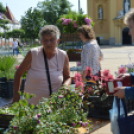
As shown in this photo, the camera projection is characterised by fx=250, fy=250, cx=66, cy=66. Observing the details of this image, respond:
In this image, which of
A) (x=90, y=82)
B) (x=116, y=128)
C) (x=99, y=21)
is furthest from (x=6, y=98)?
(x=99, y=21)

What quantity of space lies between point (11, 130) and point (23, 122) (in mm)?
81

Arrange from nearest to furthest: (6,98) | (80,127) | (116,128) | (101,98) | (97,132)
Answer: (80,127), (116,128), (97,132), (101,98), (6,98)

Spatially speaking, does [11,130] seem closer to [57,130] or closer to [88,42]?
[57,130]

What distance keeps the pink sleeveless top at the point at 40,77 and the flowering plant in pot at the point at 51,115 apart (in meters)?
0.77

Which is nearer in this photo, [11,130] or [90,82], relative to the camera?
[11,130]

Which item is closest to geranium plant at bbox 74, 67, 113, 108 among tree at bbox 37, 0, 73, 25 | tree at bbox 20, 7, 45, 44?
tree at bbox 20, 7, 45, 44

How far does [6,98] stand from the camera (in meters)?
5.06

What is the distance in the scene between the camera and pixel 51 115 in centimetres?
147

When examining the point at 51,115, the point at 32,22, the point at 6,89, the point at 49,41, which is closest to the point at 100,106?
the point at 49,41

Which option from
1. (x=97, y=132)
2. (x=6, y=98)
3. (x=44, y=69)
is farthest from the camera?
(x=6, y=98)

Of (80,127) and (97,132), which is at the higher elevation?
(80,127)

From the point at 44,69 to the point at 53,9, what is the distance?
1863 inches

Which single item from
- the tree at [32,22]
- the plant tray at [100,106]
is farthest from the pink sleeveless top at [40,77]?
the tree at [32,22]

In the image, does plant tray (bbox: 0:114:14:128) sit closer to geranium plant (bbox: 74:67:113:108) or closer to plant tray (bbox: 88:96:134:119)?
geranium plant (bbox: 74:67:113:108)
